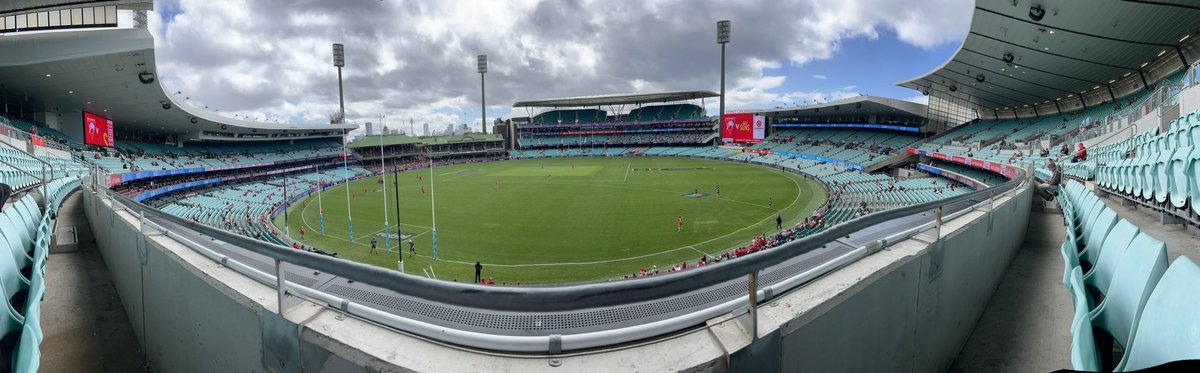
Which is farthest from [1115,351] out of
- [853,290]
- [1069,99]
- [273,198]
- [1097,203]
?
[1069,99]

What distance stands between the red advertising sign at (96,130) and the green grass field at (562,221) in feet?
51.2

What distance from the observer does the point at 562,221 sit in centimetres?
2997

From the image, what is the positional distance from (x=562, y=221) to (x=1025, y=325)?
26.4m

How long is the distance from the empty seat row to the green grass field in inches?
634

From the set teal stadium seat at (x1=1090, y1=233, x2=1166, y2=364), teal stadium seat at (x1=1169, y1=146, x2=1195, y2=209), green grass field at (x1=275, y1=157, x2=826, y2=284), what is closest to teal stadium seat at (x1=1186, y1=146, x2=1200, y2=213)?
teal stadium seat at (x1=1169, y1=146, x2=1195, y2=209)

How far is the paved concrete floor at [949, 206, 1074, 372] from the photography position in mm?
3809

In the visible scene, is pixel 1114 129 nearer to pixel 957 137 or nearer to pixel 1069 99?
pixel 1069 99

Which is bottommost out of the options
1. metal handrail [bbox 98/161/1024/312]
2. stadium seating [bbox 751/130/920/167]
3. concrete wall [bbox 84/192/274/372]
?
concrete wall [bbox 84/192/274/372]

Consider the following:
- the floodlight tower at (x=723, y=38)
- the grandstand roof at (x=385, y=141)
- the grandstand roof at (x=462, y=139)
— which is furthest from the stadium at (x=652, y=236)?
the grandstand roof at (x=462, y=139)

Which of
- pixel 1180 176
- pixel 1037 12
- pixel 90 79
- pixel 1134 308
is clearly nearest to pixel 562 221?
pixel 1180 176

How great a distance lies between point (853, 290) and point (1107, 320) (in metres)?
1.68

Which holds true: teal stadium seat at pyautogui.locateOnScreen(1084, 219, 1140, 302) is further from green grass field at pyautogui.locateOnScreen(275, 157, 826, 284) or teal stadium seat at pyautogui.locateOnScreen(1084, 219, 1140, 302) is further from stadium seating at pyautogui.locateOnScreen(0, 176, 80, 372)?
green grass field at pyautogui.locateOnScreen(275, 157, 826, 284)

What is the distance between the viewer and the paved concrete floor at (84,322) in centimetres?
388

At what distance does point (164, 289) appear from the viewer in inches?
140
